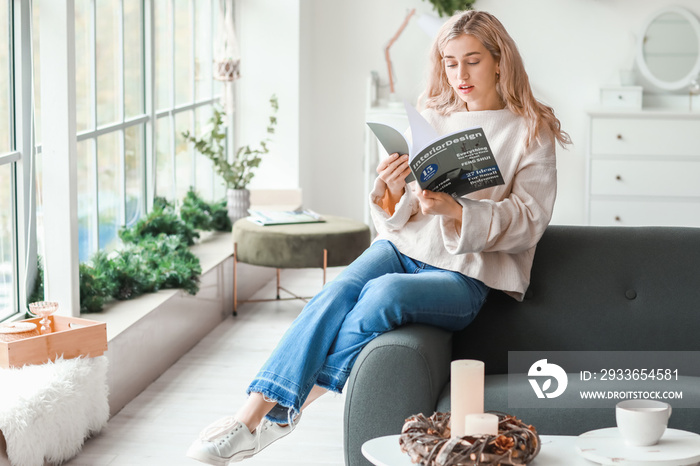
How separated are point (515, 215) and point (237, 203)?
2668mm

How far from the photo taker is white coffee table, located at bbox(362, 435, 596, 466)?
1.48 metres

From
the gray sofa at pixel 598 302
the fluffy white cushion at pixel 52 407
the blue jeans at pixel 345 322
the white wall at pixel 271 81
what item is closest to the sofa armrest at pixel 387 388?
the blue jeans at pixel 345 322

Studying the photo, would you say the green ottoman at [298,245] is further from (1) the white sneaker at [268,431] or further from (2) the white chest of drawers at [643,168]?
(2) the white chest of drawers at [643,168]

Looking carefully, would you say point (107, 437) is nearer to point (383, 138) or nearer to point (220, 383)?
point (220, 383)

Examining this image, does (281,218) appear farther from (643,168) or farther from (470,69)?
(643,168)

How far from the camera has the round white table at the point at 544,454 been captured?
1.48m

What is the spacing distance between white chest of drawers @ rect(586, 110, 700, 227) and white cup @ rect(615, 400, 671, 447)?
4145mm

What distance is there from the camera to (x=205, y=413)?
290cm

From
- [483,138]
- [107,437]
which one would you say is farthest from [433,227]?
[107,437]

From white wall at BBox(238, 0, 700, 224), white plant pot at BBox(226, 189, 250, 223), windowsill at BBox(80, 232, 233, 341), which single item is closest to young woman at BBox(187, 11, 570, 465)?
windowsill at BBox(80, 232, 233, 341)

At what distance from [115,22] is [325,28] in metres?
2.41

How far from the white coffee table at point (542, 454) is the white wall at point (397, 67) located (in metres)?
3.98

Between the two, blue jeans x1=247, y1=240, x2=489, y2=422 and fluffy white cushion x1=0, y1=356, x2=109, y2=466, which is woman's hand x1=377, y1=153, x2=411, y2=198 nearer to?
blue jeans x1=247, y1=240, x2=489, y2=422

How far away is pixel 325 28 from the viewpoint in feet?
19.3
